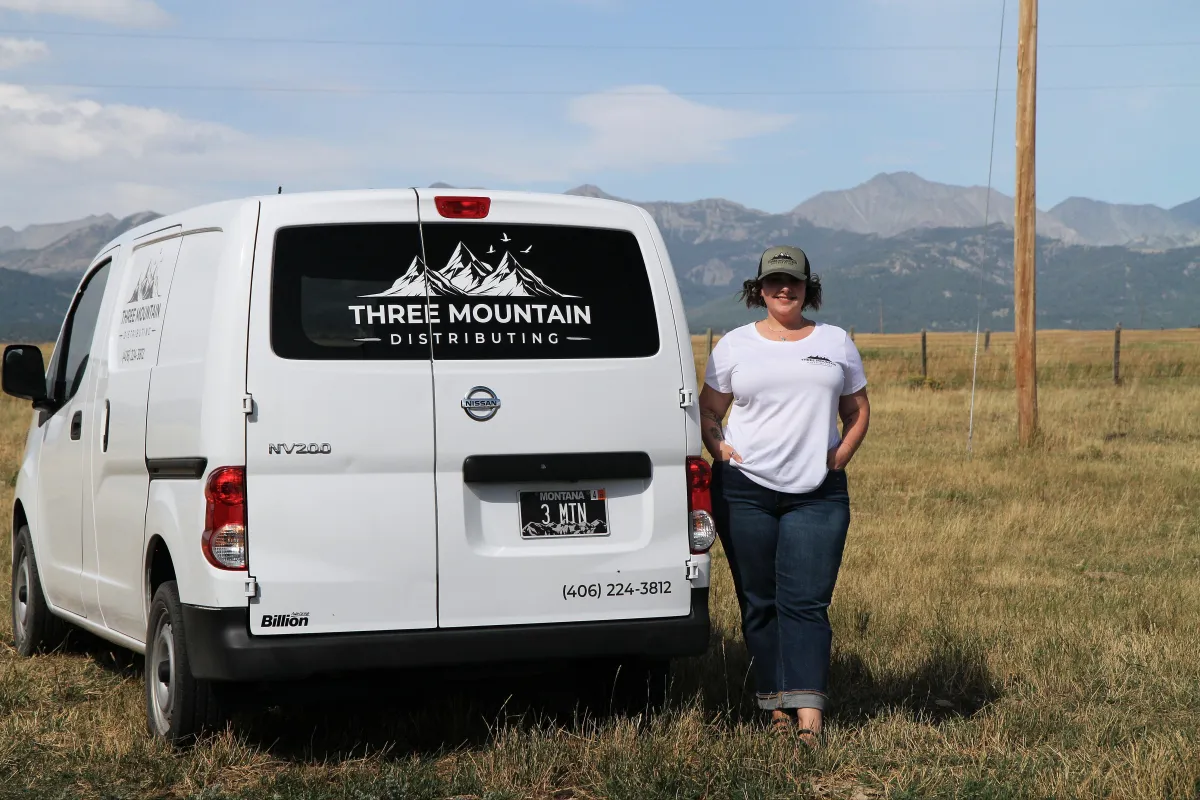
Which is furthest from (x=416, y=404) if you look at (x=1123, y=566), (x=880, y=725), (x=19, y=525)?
(x=1123, y=566)

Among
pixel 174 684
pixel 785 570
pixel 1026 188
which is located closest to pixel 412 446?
pixel 174 684

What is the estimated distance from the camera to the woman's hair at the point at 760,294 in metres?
5.84

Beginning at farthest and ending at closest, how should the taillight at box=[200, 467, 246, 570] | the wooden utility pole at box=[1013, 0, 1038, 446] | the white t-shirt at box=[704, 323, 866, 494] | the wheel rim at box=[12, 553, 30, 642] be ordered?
the wooden utility pole at box=[1013, 0, 1038, 446] → the wheel rim at box=[12, 553, 30, 642] → the white t-shirt at box=[704, 323, 866, 494] → the taillight at box=[200, 467, 246, 570]

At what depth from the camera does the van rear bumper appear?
4.83 meters

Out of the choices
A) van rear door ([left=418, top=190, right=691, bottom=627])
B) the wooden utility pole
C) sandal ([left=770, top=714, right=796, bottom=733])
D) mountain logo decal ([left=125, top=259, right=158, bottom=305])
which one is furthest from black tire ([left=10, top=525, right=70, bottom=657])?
the wooden utility pole

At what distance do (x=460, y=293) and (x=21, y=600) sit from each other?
4.16 meters

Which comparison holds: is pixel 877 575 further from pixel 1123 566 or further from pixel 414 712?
pixel 414 712

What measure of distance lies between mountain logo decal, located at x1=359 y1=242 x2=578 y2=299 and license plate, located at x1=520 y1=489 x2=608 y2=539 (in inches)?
28.3

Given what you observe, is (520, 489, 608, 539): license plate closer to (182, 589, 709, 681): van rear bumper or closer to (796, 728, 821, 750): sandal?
(182, 589, 709, 681): van rear bumper

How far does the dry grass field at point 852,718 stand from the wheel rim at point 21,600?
175 millimetres

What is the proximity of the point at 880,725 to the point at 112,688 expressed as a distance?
3.49 m

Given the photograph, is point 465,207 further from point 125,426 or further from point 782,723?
point 782,723

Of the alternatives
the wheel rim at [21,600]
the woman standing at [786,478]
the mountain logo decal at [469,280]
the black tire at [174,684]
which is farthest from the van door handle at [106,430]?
the woman standing at [786,478]

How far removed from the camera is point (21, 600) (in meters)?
7.98
